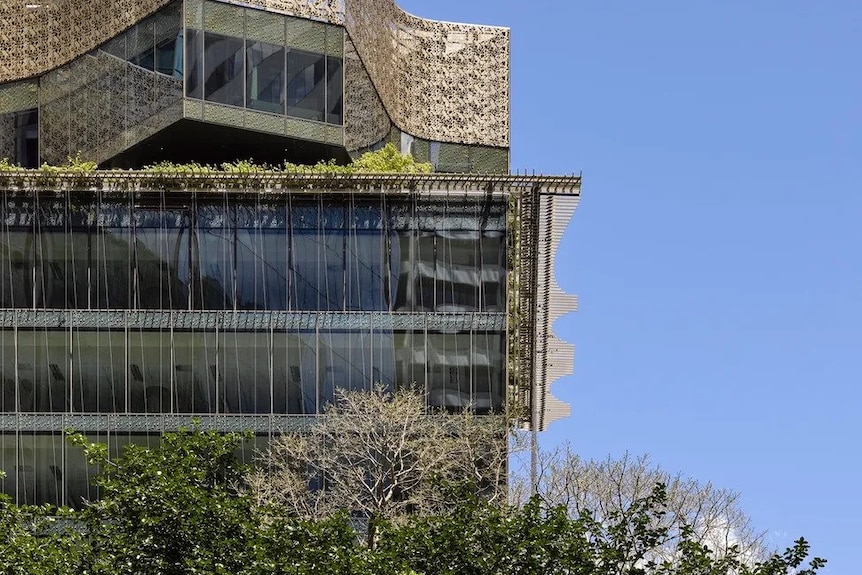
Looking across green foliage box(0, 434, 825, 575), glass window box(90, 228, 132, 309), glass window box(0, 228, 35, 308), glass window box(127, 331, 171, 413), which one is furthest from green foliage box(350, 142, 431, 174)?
green foliage box(0, 434, 825, 575)

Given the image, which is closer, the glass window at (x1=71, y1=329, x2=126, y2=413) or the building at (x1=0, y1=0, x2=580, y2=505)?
the building at (x1=0, y1=0, x2=580, y2=505)

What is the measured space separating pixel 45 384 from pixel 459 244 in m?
17.3

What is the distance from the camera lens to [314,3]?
73812mm

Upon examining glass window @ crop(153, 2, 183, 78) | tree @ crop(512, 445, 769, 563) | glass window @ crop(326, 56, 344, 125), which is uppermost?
glass window @ crop(153, 2, 183, 78)

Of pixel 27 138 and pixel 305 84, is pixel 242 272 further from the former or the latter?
pixel 27 138

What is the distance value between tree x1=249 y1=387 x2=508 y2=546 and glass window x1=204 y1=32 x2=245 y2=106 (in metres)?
13.1

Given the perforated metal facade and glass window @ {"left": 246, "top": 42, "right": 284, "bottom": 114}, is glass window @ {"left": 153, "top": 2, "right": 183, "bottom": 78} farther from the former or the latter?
glass window @ {"left": 246, "top": 42, "right": 284, "bottom": 114}

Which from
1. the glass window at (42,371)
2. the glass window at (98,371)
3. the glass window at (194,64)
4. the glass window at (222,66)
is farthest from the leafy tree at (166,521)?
the glass window at (222,66)

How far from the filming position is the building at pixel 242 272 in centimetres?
7144

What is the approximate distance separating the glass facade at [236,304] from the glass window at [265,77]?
12.8ft

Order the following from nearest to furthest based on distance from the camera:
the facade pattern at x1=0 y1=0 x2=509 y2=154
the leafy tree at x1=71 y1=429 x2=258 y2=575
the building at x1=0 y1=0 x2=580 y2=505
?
1. the leafy tree at x1=71 y1=429 x2=258 y2=575
2. the building at x1=0 y1=0 x2=580 y2=505
3. the facade pattern at x1=0 y1=0 x2=509 y2=154

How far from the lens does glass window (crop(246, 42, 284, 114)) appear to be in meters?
72.9

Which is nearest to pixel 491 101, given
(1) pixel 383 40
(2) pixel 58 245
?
(1) pixel 383 40

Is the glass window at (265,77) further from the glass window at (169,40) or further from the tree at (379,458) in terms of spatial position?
the tree at (379,458)
